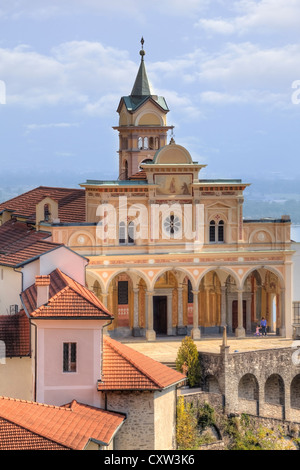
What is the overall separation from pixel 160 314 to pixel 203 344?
5000 mm

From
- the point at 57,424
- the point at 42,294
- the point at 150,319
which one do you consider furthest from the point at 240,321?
the point at 57,424

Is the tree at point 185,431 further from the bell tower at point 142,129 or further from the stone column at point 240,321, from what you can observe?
the bell tower at point 142,129

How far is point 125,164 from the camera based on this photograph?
78.9m

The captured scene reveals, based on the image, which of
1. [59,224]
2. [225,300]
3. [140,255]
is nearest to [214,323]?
[225,300]

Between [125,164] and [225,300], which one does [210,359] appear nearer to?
[225,300]

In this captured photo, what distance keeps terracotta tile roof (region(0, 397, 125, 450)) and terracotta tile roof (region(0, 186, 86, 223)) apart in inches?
1008

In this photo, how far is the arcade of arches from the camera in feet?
228

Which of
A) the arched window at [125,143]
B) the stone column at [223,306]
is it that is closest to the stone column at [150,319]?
the stone column at [223,306]

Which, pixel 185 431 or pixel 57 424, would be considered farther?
pixel 185 431

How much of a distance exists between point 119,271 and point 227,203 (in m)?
7.49

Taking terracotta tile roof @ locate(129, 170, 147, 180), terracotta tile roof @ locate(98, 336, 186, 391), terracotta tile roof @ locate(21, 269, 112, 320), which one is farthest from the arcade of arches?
terracotta tile roof @ locate(98, 336, 186, 391)

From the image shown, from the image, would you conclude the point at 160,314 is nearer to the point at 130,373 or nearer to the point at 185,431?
the point at 185,431

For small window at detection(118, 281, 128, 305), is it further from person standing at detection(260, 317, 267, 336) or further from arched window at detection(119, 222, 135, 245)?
person standing at detection(260, 317, 267, 336)

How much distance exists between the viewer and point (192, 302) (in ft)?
237
